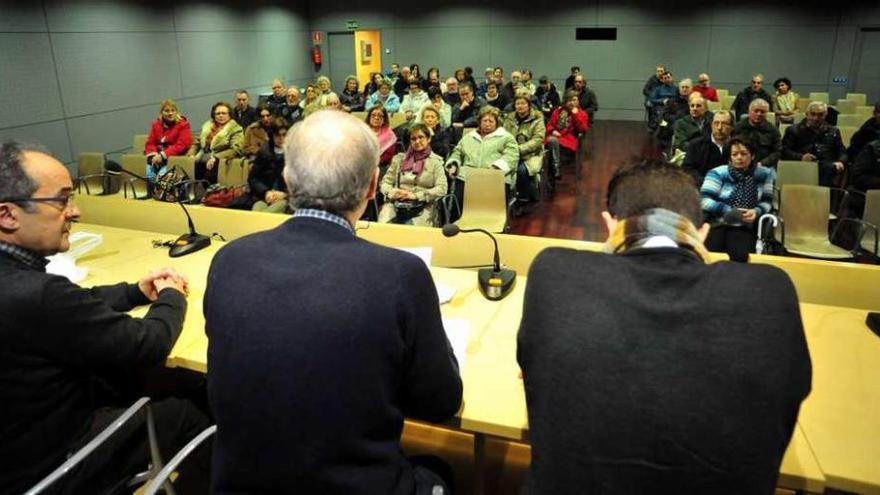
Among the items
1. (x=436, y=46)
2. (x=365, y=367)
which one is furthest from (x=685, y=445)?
(x=436, y=46)

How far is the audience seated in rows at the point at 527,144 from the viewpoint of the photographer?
5.77 m

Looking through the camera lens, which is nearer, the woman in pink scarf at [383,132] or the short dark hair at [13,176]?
the short dark hair at [13,176]

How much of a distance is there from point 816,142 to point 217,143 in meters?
5.95

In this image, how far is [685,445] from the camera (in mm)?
978

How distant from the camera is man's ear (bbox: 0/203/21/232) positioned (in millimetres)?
1584

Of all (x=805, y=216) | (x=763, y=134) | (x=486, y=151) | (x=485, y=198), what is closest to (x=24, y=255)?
(x=485, y=198)

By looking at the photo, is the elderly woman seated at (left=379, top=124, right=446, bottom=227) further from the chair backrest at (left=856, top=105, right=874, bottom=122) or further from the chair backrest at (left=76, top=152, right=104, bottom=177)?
the chair backrest at (left=856, top=105, right=874, bottom=122)

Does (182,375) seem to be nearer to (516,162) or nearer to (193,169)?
(193,169)

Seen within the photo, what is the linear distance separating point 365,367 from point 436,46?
12.7m

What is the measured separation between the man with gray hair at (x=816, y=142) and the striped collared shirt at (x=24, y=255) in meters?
5.93

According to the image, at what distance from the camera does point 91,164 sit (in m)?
5.79

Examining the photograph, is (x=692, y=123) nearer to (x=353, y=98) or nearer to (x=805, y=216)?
(x=805, y=216)

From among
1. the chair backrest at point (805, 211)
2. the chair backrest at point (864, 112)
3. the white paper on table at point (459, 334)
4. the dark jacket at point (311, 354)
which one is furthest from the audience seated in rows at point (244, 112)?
the chair backrest at point (864, 112)

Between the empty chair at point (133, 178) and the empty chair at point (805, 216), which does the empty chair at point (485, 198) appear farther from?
the empty chair at point (133, 178)
